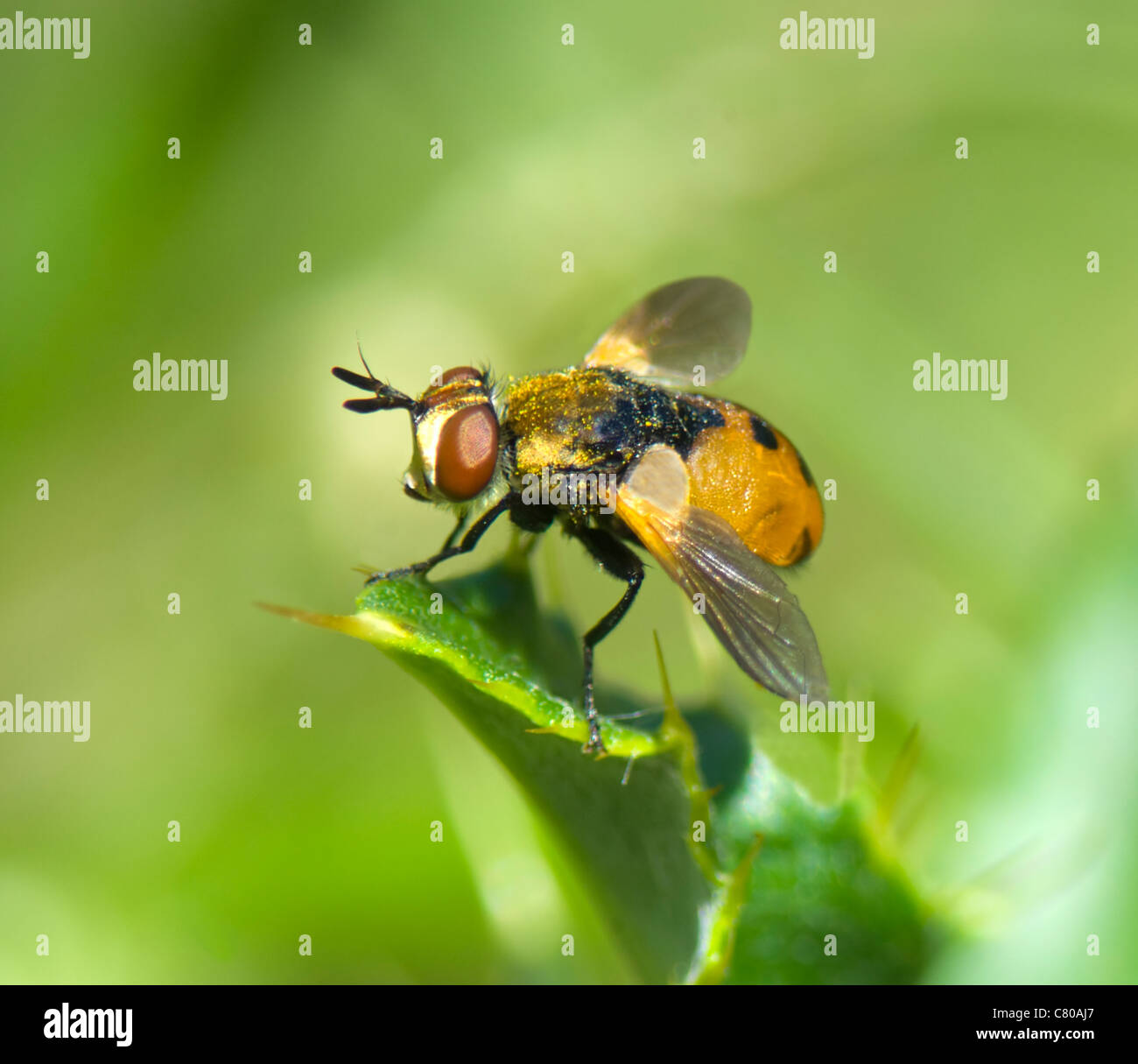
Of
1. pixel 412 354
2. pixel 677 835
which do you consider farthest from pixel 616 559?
pixel 412 354

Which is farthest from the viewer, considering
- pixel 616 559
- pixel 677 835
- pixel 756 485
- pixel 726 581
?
pixel 616 559

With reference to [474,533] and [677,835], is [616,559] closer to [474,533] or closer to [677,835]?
[474,533]

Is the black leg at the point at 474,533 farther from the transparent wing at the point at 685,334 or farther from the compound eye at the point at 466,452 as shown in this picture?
the transparent wing at the point at 685,334

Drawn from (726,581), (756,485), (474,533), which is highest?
(756,485)

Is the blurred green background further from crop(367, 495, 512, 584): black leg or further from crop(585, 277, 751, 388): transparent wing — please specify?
crop(585, 277, 751, 388): transparent wing

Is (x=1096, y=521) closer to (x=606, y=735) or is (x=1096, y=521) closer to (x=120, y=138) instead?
(x=606, y=735)
